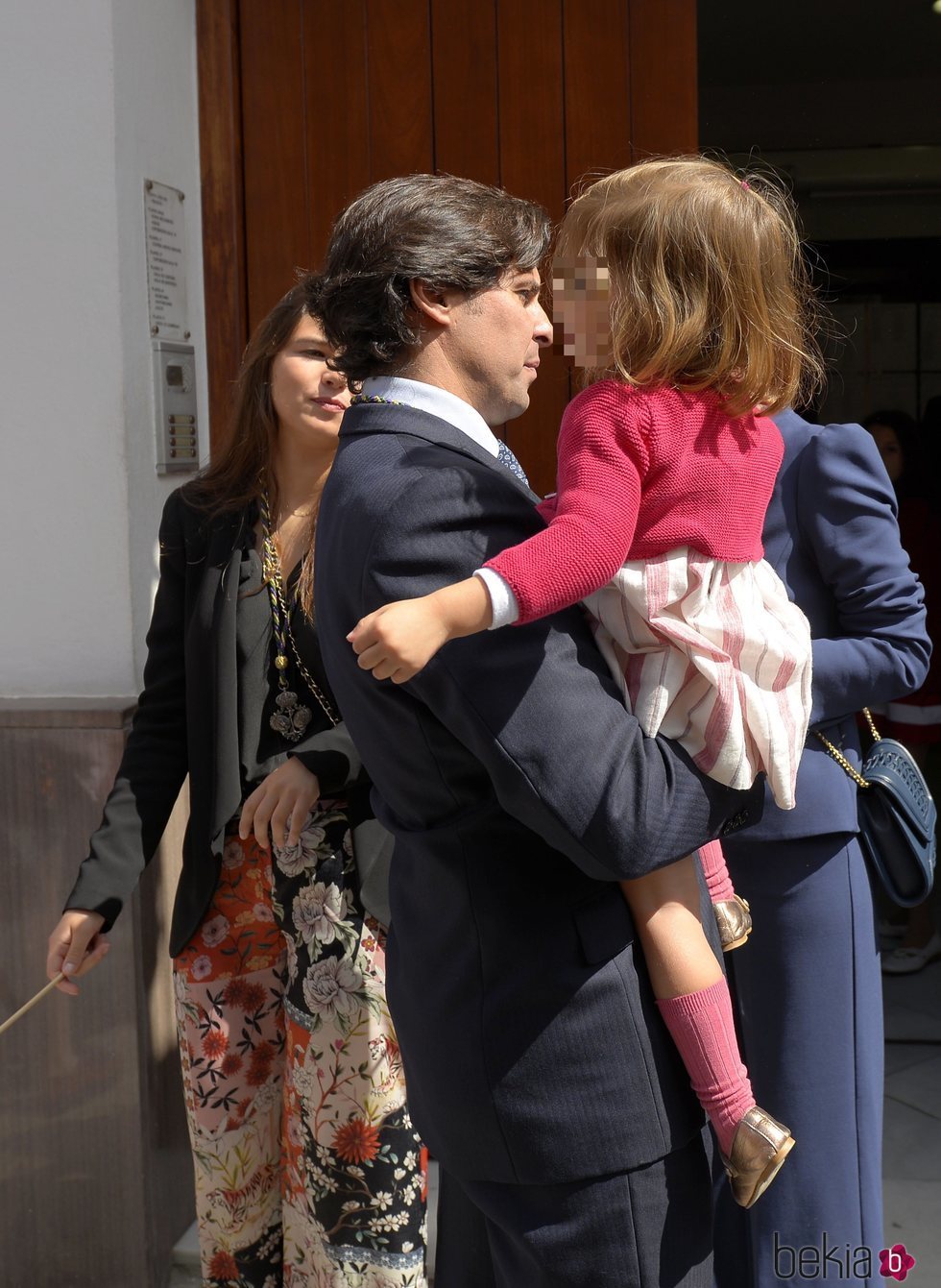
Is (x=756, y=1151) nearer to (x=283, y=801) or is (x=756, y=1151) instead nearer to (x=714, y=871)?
(x=714, y=871)

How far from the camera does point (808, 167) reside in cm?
855

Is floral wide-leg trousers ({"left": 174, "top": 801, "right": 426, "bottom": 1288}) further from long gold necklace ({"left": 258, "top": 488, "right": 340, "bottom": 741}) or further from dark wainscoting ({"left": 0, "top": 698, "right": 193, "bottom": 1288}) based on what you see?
dark wainscoting ({"left": 0, "top": 698, "right": 193, "bottom": 1288})

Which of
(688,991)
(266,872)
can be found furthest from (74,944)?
(688,991)

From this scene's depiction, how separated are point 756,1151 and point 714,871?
380 mm

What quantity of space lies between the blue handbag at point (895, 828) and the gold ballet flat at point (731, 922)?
1.40 ft

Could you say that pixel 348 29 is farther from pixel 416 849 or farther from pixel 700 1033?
pixel 700 1033

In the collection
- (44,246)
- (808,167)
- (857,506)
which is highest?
(808,167)

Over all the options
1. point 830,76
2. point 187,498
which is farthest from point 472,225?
point 830,76

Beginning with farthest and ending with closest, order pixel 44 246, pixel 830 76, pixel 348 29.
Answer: pixel 830 76
pixel 348 29
pixel 44 246

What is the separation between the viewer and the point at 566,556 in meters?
1.29

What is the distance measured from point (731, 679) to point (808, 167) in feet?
26.2

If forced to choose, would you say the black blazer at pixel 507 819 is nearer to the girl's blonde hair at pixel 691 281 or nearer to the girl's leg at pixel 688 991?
the girl's leg at pixel 688 991

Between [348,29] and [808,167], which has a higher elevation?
[808,167]

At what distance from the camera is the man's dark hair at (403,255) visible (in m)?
1.47
